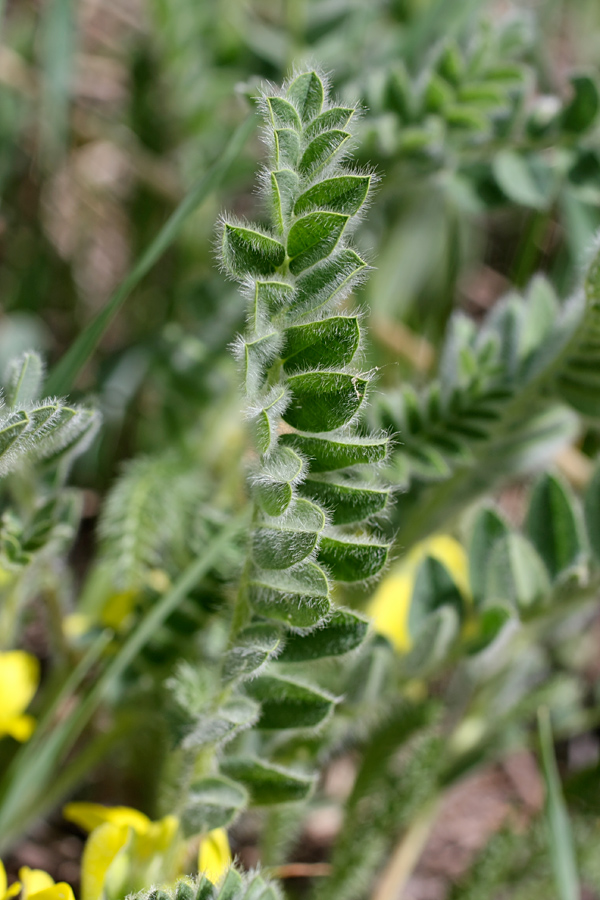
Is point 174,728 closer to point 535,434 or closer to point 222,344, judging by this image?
point 535,434

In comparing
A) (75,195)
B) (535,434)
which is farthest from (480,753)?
(75,195)

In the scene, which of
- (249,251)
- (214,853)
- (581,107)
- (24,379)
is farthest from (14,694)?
(581,107)

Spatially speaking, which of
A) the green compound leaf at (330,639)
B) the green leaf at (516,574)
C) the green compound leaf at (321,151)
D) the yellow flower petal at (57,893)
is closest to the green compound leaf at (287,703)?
the green compound leaf at (330,639)

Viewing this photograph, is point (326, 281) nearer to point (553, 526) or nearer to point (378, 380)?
point (553, 526)

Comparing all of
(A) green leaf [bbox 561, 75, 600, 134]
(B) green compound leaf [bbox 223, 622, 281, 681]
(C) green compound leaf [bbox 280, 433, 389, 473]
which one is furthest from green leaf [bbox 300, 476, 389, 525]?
(A) green leaf [bbox 561, 75, 600, 134]

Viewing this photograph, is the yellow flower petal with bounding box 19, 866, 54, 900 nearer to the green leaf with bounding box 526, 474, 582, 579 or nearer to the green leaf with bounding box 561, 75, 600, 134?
the green leaf with bounding box 526, 474, 582, 579

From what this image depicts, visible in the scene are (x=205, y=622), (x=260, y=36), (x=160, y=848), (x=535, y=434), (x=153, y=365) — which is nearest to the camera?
(x=160, y=848)

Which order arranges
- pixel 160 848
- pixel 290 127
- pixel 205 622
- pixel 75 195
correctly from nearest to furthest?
pixel 290 127
pixel 160 848
pixel 205 622
pixel 75 195
